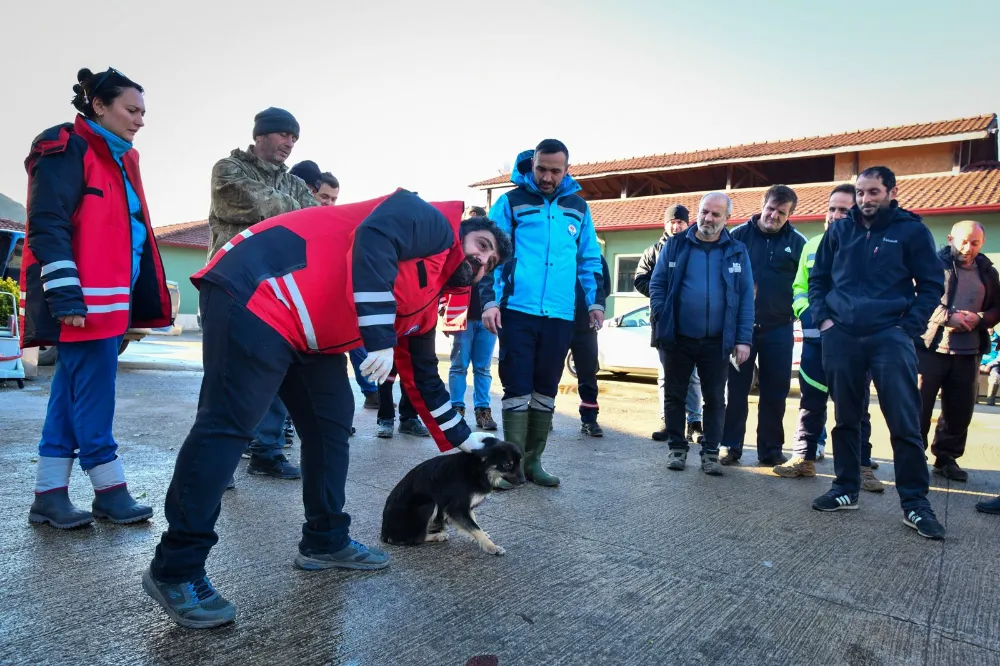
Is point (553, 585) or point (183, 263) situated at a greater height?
point (183, 263)

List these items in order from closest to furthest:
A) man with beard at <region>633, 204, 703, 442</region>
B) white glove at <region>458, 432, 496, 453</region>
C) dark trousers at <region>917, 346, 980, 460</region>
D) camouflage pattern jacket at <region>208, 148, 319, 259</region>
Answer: white glove at <region>458, 432, 496, 453</region> < camouflage pattern jacket at <region>208, 148, 319, 259</region> < dark trousers at <region>917, 346, 980, 460</region> < man with beard at <region>633, 204, 703, 442</region>

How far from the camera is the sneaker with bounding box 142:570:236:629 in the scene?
2301 mm

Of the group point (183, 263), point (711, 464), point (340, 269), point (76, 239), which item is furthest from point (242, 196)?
point (183, 263)

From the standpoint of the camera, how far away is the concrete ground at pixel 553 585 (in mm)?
2273

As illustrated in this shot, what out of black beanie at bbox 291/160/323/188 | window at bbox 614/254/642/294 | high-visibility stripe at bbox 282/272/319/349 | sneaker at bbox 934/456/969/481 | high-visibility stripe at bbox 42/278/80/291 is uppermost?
black beanie at bbox 291/160/323/188

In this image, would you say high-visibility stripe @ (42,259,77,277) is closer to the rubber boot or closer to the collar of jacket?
the collar of jacket

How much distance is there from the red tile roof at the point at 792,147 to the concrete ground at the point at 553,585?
20786 mm

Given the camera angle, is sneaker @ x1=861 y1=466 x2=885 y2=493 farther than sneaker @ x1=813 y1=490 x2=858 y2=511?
Yes

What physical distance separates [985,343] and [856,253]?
2336 mm

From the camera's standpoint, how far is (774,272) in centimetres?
587

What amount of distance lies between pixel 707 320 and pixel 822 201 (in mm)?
18301

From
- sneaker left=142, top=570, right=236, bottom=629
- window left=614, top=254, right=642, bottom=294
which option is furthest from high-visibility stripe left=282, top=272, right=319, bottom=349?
window left=614, top=254, right=642, bottom=294

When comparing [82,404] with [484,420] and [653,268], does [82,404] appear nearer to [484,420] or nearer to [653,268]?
[484,420]

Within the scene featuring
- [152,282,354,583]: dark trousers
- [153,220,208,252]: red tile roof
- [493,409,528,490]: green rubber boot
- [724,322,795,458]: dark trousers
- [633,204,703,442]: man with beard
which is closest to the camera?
[152,282,354,583]: dark trousers
